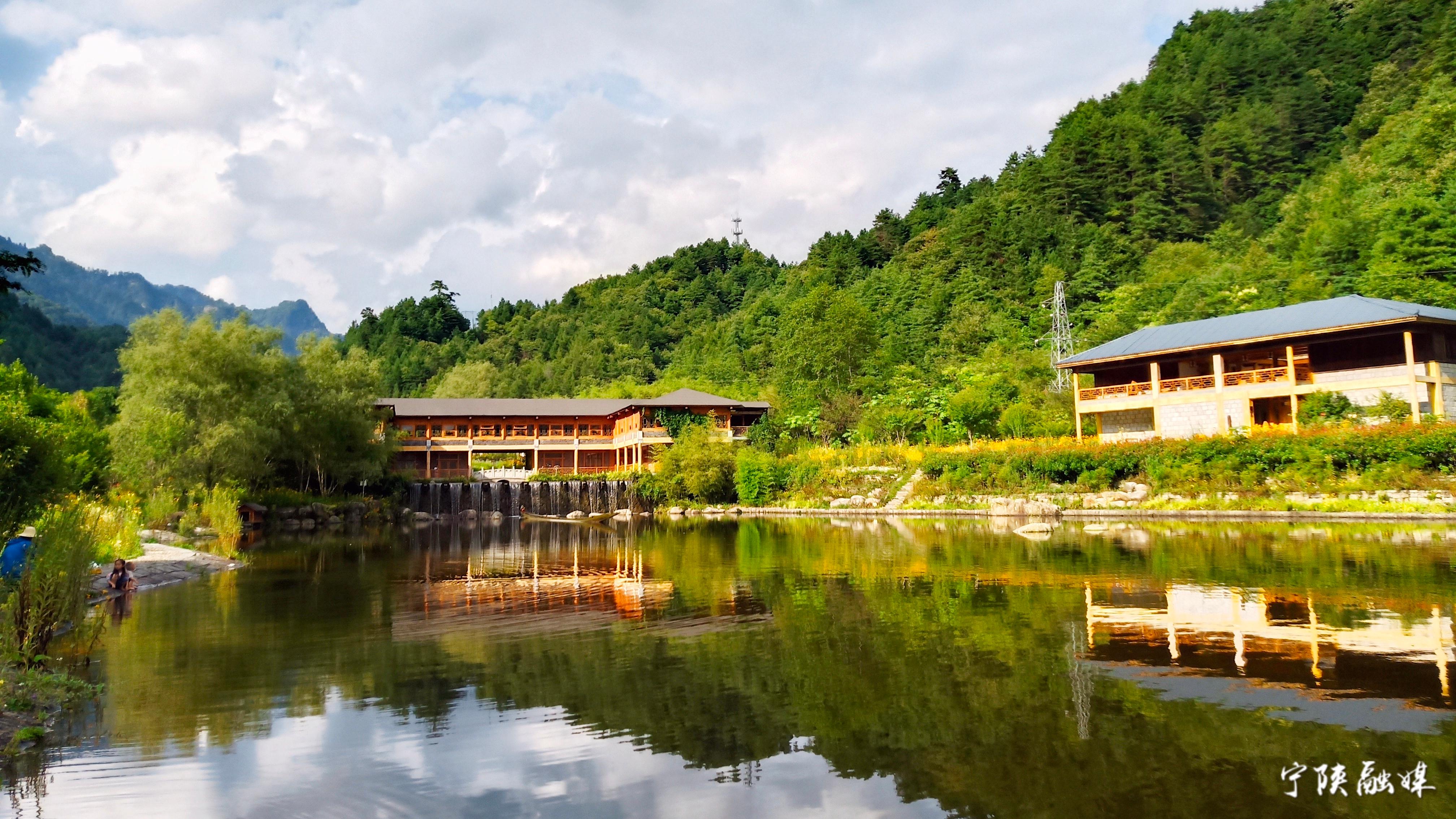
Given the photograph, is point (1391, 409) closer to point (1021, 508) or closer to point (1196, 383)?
point (1196, 383)

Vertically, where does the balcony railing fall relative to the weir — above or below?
above

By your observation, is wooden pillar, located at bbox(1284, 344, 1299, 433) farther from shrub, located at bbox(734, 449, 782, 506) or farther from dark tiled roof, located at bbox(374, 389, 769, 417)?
dark tiled roof, located at bbox(374, 389, 769, 417)

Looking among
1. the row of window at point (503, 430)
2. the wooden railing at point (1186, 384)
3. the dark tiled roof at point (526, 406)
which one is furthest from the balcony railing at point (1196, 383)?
the row of window at point (503, 430)

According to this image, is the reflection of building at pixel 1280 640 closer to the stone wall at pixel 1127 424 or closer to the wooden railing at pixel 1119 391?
the stone wall at pixel 1127 424

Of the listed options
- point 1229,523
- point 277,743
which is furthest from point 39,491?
point 1229,523

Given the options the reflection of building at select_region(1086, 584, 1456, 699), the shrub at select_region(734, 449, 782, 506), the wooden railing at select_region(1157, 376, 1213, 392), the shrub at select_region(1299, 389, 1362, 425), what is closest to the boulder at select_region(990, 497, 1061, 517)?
the wooden railing at select_region(1157, 376, 1213, 392)

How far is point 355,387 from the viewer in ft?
131

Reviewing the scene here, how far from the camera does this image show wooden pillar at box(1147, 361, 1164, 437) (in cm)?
2942

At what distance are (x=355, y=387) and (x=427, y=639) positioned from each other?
110 ft

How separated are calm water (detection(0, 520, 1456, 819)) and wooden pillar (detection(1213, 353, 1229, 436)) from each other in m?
15.4

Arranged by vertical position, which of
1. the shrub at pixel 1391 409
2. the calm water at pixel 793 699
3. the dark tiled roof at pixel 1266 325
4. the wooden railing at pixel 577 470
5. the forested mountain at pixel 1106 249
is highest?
the forested mountain at pixel 1106 249

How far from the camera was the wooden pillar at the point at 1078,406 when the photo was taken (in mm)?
31219

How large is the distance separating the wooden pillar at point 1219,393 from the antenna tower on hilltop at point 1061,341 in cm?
865

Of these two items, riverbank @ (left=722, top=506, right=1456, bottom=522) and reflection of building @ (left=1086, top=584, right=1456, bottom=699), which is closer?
reflection of building @ (left=1086, top=584, right=1456, bottom=699)
